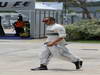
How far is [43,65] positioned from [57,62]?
2.85m

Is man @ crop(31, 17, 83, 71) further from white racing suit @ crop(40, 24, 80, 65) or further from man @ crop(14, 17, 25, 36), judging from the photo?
man @ crop(14, 17, 25, 36)

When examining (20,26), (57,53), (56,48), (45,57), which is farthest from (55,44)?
(20,26)

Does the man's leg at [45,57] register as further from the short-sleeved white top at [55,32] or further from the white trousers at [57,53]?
the short-sleeved white top at [55,32]

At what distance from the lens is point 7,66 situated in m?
15.0

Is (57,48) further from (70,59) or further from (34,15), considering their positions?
(34,15)

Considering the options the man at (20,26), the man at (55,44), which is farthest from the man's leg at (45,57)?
the man at (20,26)

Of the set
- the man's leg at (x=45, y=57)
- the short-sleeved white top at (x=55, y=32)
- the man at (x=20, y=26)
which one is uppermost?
the short-sleeved white top at (x=55, y=32)

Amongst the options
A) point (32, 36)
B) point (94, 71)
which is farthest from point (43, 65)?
point (32, 36)

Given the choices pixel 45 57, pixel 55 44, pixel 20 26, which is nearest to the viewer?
pixel 55 44

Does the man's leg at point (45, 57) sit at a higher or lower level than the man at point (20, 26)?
higher

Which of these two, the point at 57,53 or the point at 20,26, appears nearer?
the point at 57,53

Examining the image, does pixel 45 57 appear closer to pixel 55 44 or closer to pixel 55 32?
pixel 55 44

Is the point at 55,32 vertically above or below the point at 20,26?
above

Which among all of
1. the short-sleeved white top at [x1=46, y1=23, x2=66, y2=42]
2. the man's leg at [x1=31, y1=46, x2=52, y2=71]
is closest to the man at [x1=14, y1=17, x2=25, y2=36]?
the man's leg at [x1=31, y1=46, x2=52, y2=71]
